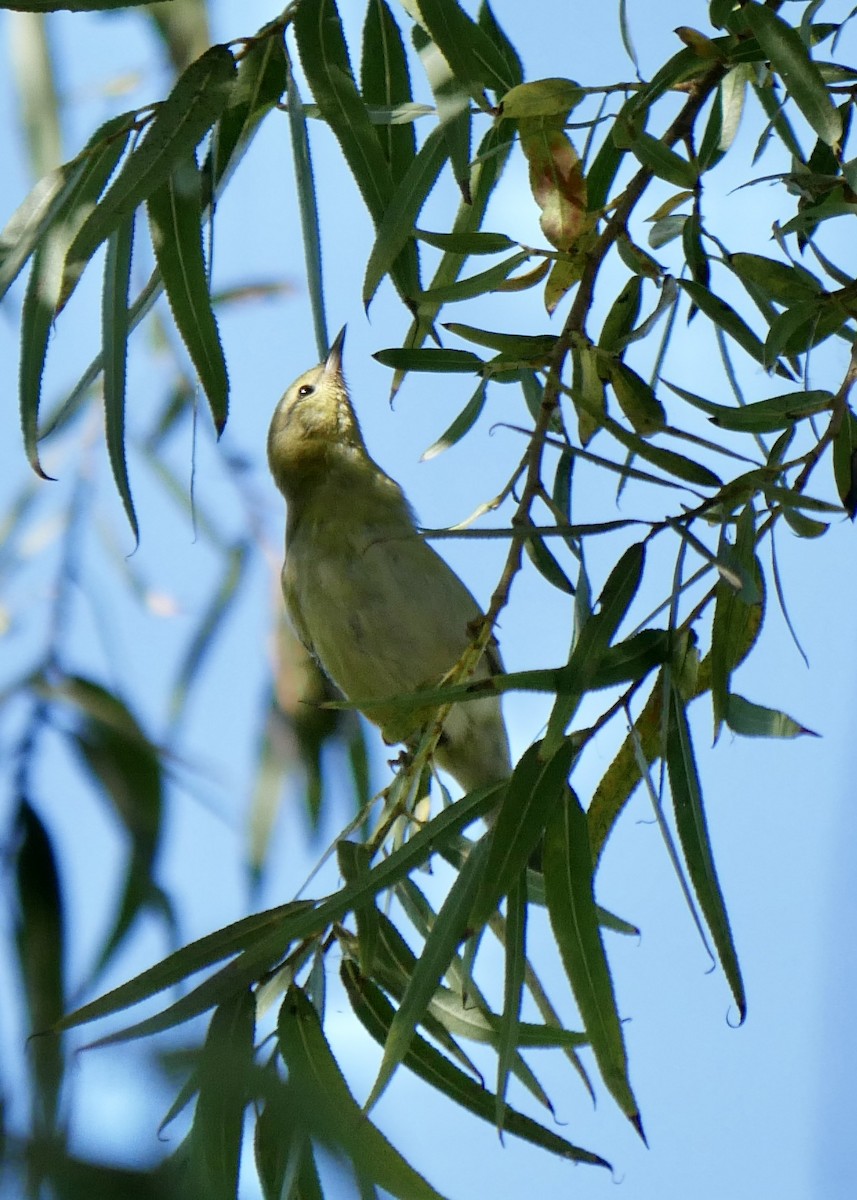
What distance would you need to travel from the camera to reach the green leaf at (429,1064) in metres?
1.50

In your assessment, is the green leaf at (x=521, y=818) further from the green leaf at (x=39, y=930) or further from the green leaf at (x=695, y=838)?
the green leaf at (x=39, y=930)

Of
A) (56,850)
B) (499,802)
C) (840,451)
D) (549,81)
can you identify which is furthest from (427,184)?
(56,850)

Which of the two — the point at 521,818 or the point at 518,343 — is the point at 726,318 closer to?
the point at 518,343

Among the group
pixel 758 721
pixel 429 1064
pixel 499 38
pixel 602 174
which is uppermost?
pixel 499 38

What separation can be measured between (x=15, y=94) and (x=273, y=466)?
132 cm

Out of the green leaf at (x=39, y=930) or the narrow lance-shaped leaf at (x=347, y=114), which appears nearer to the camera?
the green leaf at (x=39, y=930)

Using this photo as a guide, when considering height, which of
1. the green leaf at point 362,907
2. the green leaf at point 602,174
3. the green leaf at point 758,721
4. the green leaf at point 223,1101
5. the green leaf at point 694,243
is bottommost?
the green leaf at point 223,1101

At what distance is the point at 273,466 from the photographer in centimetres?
359

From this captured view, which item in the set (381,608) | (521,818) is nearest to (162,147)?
(521,818)

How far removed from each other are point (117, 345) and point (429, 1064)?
2.70ft

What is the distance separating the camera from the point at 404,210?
1.68 m

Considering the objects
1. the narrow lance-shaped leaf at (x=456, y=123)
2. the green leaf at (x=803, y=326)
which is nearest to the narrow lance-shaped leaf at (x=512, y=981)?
the green leaf at (x=803, y=326)

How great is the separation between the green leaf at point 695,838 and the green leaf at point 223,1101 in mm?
444

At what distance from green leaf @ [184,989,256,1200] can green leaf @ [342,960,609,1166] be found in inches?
6.3
